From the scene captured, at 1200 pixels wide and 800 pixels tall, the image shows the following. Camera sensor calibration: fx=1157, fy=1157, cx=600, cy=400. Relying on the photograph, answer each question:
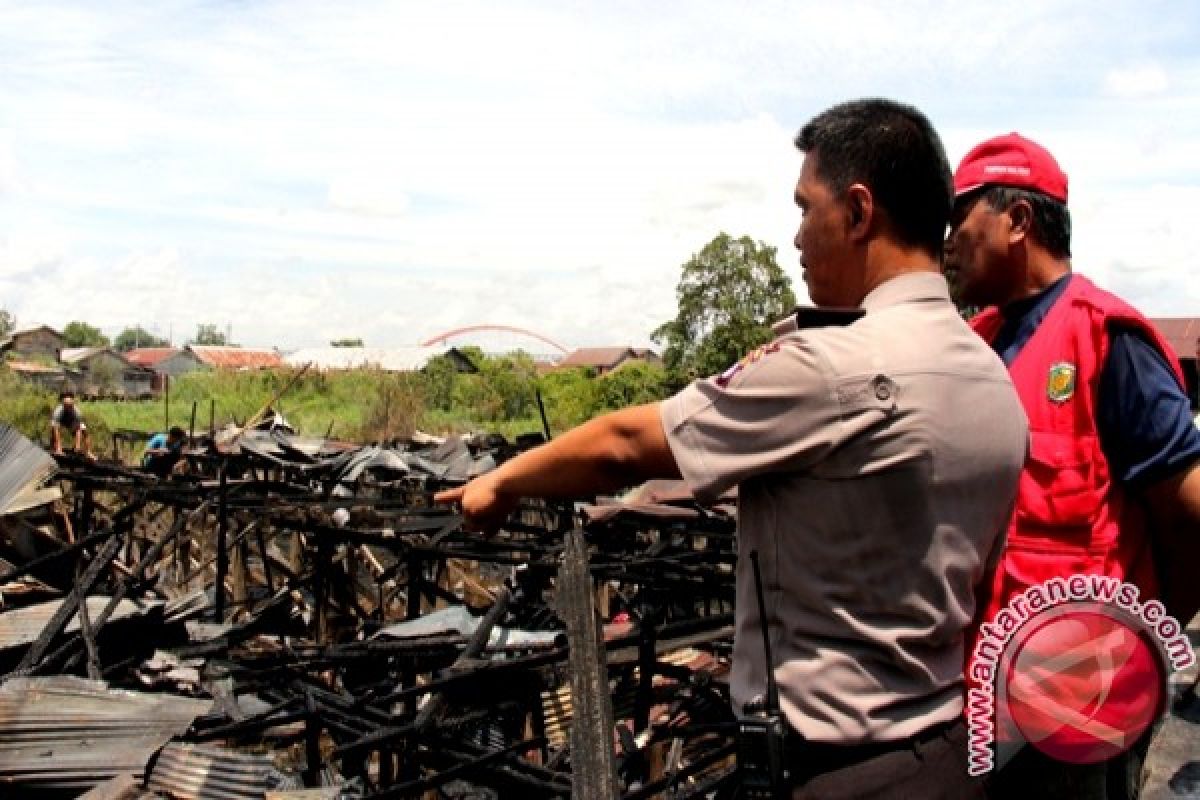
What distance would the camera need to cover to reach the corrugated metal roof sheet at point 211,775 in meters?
4.01

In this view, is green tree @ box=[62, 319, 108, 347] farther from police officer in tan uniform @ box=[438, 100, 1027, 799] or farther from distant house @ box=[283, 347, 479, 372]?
police officer in tan uniform @ box=[438, 100, 1027, 799]

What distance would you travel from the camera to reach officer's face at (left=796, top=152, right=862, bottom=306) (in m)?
1.92

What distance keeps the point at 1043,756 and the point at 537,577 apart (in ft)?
12.8

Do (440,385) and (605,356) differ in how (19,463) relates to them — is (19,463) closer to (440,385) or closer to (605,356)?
(440,385)

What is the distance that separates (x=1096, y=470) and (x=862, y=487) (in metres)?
0.75

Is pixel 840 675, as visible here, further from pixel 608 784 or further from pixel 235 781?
pixel 235 781

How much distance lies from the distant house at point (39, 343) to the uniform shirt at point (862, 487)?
73492 millimetres

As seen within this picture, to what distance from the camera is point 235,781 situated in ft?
13.2

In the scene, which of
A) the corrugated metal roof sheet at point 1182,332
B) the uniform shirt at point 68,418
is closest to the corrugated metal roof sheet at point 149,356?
the uniform shirt at point 68,418

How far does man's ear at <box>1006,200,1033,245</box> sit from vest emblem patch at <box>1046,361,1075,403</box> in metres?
0.32

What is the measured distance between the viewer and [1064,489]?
87.2 inches

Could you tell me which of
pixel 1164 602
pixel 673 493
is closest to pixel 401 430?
pixel 673 493

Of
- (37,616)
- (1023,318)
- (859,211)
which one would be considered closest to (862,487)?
(859,211)

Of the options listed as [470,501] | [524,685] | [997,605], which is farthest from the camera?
[524,685]
